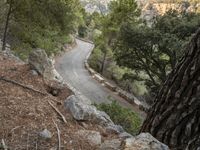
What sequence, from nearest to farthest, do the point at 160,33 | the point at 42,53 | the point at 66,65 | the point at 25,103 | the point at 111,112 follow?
the point at 25,103, the point at 42,53, the point at 111,112, the point at 160,33, the point at 66,65

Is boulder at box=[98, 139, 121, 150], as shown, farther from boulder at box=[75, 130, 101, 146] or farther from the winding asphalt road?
the winding asphalt road

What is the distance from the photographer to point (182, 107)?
3.25m

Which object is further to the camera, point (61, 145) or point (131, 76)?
point (131, 76)

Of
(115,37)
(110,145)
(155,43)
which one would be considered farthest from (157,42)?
(110,145)

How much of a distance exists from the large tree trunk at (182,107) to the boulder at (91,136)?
0.61 meters

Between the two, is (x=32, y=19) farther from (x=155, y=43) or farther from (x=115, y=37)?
(x=115, y=37)

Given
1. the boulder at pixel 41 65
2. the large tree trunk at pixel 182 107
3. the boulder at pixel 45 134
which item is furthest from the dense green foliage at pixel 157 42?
the boulder at pixel 45 134

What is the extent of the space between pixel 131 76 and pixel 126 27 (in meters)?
3.63

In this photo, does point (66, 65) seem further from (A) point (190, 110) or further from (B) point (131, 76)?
(A) point (190, 110)

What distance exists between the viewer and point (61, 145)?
11.7 feet

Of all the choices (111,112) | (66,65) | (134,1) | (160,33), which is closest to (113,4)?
(134,1)

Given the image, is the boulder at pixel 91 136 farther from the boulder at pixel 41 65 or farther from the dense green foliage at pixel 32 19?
the dense green foliage at pixel 32 19

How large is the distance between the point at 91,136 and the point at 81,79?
23593 millimetres

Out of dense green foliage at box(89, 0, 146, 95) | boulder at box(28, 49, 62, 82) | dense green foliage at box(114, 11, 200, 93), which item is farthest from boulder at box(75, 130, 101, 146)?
dense green foliage at box(89, 0, 146, 95)
